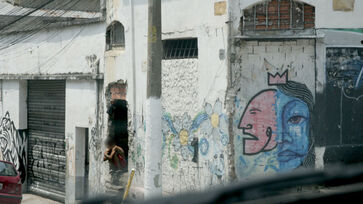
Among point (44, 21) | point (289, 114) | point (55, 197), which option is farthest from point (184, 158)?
point (44, 21)

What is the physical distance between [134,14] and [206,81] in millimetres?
2587

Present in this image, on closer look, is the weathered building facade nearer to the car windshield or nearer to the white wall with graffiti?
the car windshield

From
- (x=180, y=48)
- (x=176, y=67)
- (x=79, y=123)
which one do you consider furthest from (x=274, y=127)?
(x=79, y=123)

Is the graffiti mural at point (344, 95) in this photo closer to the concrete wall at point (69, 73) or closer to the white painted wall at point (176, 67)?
the white painted wall at point (176, 67)

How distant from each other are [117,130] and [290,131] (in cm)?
456

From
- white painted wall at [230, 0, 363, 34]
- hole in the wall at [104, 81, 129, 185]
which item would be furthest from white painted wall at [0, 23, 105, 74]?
white painted wall at [230, 0, 363, 34]

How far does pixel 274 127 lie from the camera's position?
9.61 meters

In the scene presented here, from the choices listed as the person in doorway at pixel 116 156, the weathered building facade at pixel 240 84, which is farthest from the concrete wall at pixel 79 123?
the person in doorway at pixel 116 156

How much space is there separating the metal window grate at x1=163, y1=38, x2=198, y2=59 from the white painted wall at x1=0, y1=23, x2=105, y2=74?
216cm

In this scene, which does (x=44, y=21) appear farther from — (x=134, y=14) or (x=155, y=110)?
(x=155, y=110)

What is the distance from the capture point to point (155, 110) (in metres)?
8.42

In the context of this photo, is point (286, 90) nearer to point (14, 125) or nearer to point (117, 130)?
point (117, 130)

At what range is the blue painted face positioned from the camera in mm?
9617

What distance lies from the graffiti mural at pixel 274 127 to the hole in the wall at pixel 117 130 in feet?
11.5
